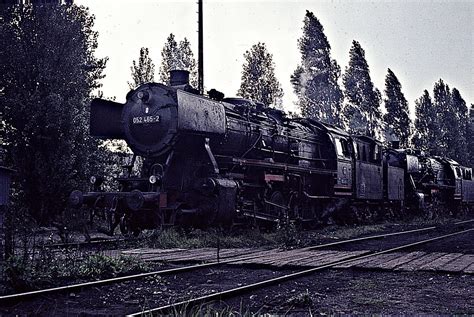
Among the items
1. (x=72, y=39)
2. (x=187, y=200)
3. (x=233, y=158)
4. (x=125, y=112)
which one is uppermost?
(x=72, y=39)

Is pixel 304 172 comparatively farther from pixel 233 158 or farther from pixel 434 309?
pixel 434 309

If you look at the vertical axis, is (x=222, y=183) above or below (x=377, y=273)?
above

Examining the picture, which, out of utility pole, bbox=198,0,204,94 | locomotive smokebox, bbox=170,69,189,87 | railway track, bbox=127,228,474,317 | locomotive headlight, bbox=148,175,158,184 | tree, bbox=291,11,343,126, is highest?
tree, bbox=291,11,343,126

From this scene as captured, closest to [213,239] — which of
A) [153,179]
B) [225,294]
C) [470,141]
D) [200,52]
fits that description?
[153,179]

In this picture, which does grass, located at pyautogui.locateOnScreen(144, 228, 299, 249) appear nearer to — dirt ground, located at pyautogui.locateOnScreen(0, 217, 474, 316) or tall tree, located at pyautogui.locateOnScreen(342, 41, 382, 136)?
dirt ground, located at pyautogui.locateOnScreen(0, 217, 474, 316)

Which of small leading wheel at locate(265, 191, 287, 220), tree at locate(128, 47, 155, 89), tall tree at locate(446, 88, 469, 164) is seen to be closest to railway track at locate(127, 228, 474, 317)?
small leading wheel at locate(265, 191, 287, 220)

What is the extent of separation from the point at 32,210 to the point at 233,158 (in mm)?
10381

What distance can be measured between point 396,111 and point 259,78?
16752mm

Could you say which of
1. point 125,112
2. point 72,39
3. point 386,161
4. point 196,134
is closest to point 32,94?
point 72,39

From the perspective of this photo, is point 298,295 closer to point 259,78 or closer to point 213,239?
point 213,239

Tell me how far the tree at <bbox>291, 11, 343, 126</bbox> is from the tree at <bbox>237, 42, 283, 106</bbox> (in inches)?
68.4

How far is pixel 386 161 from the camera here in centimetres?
2428

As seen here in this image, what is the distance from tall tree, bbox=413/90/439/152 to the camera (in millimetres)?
62812

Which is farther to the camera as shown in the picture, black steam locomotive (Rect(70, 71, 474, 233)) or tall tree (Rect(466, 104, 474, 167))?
tall tree (Rect(466, 104, 474, 167))
